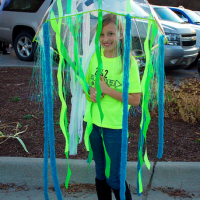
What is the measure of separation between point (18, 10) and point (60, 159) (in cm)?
676

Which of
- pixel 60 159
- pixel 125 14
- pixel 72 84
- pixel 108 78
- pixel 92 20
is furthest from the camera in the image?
pixel 60 159

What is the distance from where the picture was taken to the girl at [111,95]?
177 centimetres

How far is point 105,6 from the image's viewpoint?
153 cm

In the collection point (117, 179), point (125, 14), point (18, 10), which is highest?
point (18, 10)

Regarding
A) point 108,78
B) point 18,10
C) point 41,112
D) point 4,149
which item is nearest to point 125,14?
point 108,78

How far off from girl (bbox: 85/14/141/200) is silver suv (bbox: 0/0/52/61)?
6343 mm

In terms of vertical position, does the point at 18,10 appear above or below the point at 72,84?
above

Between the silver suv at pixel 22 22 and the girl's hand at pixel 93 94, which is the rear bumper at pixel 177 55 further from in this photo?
the girl's hand at pixel 93 94

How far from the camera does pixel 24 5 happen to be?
8281 millimetres

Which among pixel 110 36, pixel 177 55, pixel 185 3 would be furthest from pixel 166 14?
pixel 185 3

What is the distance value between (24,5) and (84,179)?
703 cm

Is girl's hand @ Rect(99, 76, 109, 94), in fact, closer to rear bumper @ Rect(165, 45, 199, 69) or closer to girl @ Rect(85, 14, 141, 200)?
girl @ Rect(85, 14, 141, 200)

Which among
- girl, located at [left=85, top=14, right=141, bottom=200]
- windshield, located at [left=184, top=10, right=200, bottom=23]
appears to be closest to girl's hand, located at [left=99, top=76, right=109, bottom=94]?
girl, located at [left=85, top=14, right=141, bottom=200]

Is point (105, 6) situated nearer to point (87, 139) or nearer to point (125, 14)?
point (125, 14)
